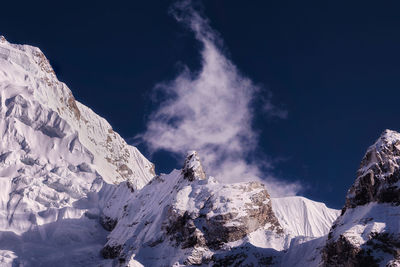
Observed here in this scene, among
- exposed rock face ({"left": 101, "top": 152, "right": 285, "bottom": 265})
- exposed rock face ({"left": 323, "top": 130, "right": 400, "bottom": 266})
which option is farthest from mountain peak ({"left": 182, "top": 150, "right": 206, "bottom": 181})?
exposed rock face ({"left": 323, "top": 130, "right": 400, "bottom": 266})

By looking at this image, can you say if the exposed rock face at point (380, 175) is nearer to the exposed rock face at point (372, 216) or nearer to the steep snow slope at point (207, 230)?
the exposed rock face at point (372, 216)

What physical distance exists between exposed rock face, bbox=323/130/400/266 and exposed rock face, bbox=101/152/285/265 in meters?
28.4

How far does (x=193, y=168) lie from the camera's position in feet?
560

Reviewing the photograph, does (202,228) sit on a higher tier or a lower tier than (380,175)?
lower

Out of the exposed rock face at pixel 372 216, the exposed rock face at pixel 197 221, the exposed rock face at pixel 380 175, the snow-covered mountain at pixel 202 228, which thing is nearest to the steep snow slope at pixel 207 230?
the exposed rock face at pixel 197 221

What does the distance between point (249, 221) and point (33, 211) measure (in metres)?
85.1

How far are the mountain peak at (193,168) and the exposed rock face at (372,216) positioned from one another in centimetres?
5654

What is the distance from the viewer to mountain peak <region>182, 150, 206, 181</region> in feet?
554

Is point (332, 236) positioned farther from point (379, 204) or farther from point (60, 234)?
point (60, 234)

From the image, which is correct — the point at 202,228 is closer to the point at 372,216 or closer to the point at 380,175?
the point at 372,216

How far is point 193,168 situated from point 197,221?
28.0 metres

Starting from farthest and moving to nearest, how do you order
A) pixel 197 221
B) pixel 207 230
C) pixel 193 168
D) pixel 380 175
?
pixel 193 168, pixel 197 221, pixel 207 230, pixel 380 175

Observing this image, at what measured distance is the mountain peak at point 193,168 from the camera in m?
169

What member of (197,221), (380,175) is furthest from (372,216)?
(197,221)
